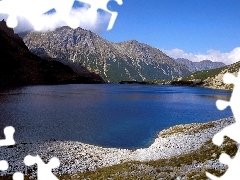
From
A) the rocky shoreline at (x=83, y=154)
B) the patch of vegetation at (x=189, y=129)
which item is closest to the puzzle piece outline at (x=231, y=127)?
the rocky shoreline at (x=83, y=154)

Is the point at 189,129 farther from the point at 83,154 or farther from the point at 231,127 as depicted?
the point at 231,127

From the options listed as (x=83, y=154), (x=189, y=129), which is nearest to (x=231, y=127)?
(x=83, y=154)

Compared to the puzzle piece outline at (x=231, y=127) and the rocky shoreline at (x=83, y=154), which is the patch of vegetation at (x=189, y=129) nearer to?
the rocky shoreline at (x=83, y=154)

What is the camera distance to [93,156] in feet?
147

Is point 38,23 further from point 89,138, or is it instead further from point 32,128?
point 32,128

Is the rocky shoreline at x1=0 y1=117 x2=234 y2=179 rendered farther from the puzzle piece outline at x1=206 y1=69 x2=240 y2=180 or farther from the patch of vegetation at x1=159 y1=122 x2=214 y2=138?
the puzzle piece outline at x1=206 y1=69 x2=240 y2=180

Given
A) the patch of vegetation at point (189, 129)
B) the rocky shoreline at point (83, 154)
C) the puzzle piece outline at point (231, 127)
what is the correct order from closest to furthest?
the puzzle piece outline at point (231, 127)
the rocky shoreline at point (83, 154)
the patch of vegetation at point (189, 129)

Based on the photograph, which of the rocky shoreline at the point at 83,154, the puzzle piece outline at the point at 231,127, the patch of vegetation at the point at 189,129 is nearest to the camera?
the puzzle piece outline at the point at 231,127

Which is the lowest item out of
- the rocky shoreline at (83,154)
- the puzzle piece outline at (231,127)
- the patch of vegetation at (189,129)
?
A: the puzzle piece outline at (231,127)

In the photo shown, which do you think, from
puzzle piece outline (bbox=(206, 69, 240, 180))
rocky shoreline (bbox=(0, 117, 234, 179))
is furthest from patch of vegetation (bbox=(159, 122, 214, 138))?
puzzle piece outline (bbox=(206, 69, 240, 180))

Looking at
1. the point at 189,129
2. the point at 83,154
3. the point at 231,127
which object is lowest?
the point at 231,127

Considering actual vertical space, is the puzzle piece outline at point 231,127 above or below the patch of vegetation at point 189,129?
below

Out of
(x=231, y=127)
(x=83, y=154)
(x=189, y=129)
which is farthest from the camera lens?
(x=189, y=129)

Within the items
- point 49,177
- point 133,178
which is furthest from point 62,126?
point 49,177
